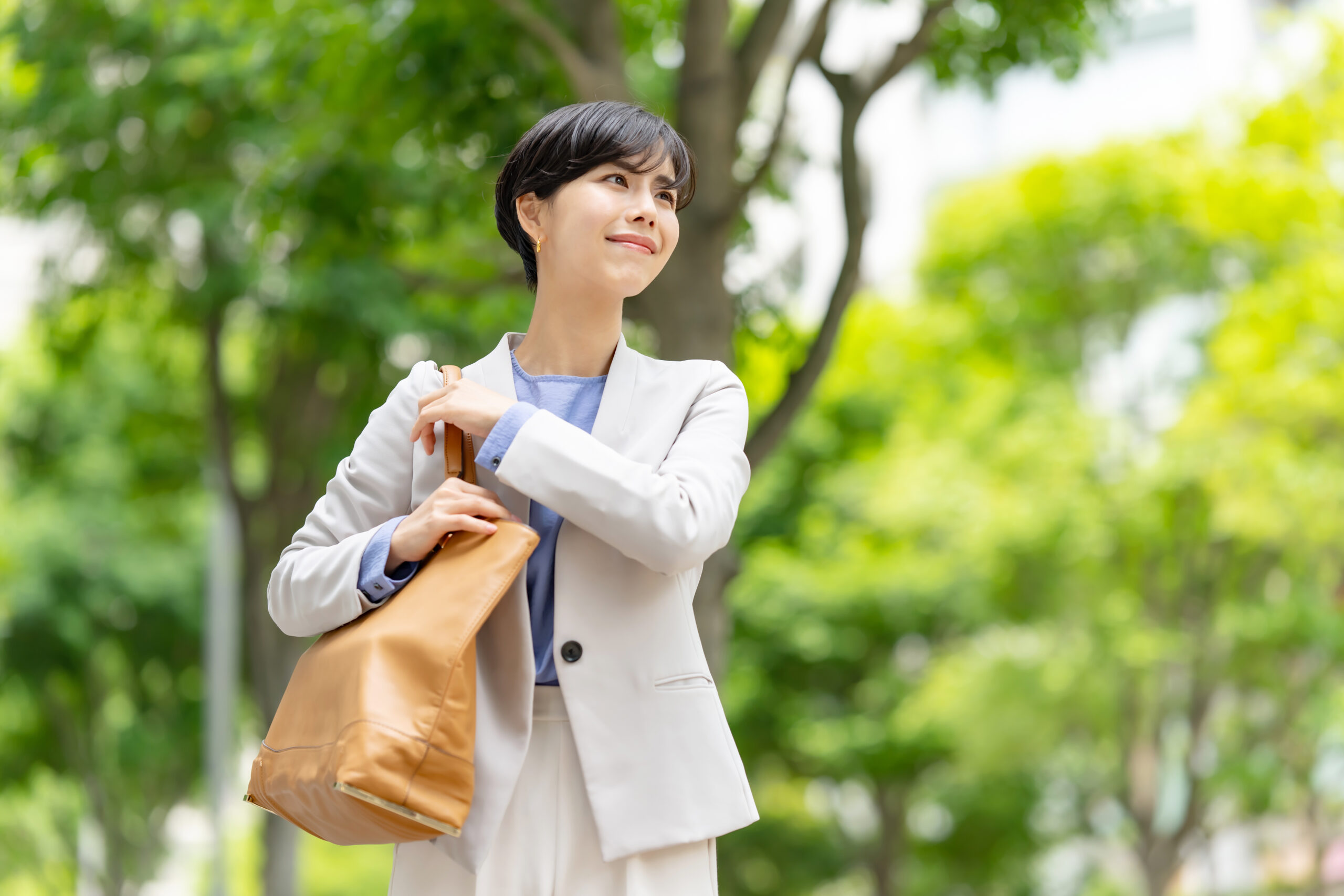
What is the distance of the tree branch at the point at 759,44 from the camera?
471cm

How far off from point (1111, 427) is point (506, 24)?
8.31 meters

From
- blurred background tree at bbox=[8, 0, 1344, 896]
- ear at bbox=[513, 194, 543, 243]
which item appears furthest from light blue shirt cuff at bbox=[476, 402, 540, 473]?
blurred background tree at bbox=[8, 0, 1344, 896]

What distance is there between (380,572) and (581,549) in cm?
26

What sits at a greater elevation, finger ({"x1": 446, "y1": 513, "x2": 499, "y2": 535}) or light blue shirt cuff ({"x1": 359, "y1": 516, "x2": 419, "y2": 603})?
finger ({"x1": 446, "y1": 513, "x2": 499, "y2": 535})

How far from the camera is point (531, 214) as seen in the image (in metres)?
2.02

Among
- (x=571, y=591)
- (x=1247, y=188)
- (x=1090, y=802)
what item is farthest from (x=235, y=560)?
(x=571, y=591)

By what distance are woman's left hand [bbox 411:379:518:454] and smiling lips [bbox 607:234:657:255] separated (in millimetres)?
278

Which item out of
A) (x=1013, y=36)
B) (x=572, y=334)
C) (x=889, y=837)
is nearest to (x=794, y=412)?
(x=1013, y=36)

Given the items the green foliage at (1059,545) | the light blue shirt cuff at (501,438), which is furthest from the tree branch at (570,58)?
the green foliage at (1059,545)

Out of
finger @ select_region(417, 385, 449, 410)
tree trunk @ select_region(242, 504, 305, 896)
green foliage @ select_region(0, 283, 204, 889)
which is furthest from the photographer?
green foliage @ select_region(0, 283, 204, 889)

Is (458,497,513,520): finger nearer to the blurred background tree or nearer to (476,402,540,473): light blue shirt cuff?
(476,402,540,473): light blue shirt cuff

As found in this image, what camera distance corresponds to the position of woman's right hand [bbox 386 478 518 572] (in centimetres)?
172

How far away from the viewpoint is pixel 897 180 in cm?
3094

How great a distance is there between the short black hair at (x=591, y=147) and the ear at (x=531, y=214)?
0.01 metres
